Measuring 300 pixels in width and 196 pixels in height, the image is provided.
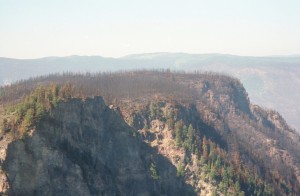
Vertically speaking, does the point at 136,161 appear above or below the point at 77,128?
below

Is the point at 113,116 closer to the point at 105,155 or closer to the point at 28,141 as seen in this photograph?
the point at 105,155

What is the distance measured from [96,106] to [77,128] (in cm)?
2873

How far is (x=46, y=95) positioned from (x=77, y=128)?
18709 millimetres

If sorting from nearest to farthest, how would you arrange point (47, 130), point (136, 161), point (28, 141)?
point (28, 141), point (47, 130), point (136, 161)

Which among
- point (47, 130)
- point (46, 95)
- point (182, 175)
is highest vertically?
point (46, 95)

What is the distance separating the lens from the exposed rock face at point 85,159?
12312 centimetres

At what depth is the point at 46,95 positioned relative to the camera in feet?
489

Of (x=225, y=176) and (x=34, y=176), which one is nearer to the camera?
(x=34, y=176)

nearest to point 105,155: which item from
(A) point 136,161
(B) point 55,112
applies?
(A) point 136,161

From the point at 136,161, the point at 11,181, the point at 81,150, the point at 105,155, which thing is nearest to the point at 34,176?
the point at 11,181

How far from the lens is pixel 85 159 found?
149 meters

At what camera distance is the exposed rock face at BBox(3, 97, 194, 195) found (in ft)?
404

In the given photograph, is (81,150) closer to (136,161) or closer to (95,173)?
(95,173)

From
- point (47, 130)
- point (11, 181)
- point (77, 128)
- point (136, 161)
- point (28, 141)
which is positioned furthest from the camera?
point (136, 161)
